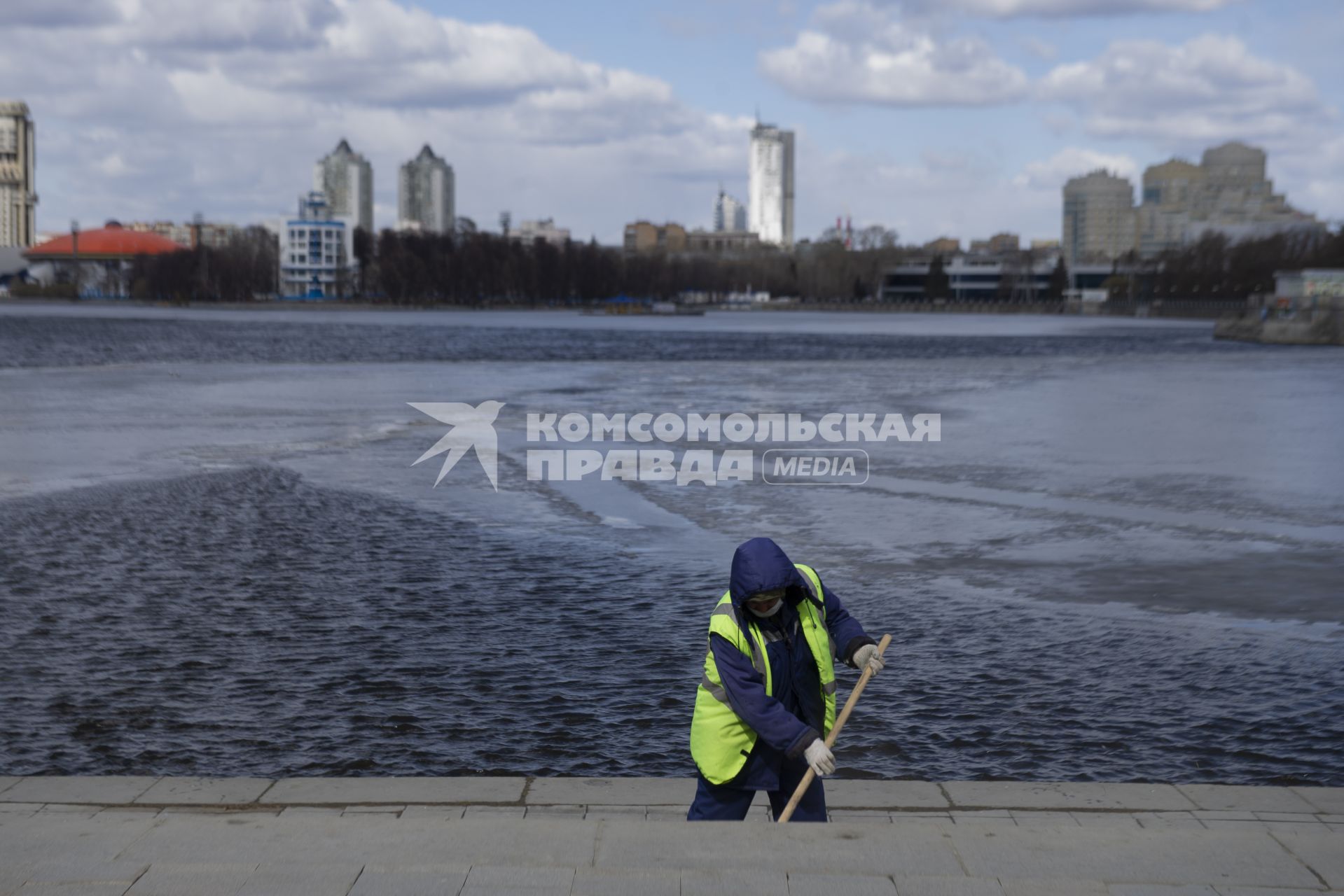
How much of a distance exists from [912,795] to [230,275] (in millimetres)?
196838

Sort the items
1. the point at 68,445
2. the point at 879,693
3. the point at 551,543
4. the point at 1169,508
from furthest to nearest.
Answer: the point at 68,445
the point at 1169,508
the point at 551,543
the point at 879,693

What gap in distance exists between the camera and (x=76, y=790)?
5.82 meters

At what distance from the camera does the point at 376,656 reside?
9195 mm

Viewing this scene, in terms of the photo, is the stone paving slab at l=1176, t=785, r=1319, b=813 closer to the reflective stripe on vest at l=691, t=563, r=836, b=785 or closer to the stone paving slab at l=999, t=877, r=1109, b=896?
the stone paving slab at l=999, t=877, r=1109, b=896

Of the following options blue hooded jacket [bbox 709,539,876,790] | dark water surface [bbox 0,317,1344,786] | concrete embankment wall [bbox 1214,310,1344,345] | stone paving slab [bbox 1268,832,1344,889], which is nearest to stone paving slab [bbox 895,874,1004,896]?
blue hooded jacket [bbox 709,539,876,790]

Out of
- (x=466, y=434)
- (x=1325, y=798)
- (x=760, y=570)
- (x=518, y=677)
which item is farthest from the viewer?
(x=466, y=434)

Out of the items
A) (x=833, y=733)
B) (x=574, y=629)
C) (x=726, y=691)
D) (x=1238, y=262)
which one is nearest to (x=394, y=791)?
(x=726, y=691)

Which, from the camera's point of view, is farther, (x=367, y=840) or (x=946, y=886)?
(x=367, y=840)

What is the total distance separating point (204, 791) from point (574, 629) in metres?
4.22

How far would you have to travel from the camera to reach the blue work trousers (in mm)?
5156

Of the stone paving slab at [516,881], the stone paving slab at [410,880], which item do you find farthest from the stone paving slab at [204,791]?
the stone paving slab at [516,881]

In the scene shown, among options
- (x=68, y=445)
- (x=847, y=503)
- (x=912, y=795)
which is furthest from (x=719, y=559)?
(x=68, y=445)

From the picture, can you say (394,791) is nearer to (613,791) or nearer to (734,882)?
(613,791)

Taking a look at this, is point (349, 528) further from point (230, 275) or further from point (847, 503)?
point (230, 275)
